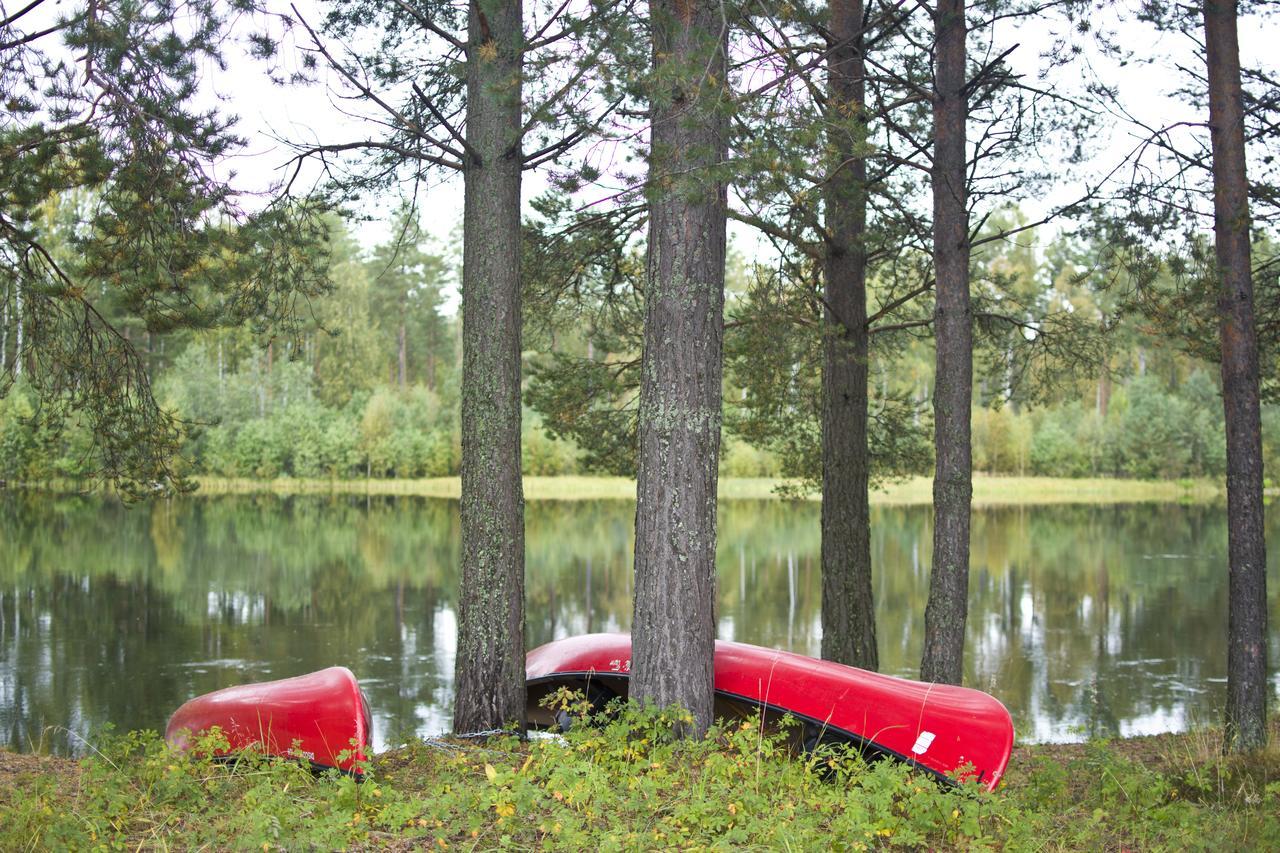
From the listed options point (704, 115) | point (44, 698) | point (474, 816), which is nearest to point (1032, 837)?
point (474, 816)

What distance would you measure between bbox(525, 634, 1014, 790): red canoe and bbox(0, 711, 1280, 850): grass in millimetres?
222

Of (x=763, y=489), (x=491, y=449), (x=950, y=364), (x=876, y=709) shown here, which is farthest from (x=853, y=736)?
(x=763, y=489)

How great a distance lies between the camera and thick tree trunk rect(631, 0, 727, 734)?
4895 millimetres

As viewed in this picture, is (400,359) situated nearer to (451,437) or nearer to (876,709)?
(451,437)

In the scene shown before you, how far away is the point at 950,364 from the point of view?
674cm

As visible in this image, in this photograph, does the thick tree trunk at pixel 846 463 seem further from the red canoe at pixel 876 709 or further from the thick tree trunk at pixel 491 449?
the thick tree trunk at pixel 491 449

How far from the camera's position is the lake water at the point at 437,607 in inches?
439

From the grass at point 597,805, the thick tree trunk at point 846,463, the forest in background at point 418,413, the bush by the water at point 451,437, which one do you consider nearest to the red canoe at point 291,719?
the grass at point 597,805

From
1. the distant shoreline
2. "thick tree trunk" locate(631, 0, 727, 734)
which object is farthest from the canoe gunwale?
the distant shoreline

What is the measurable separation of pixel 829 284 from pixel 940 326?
6.30 ft

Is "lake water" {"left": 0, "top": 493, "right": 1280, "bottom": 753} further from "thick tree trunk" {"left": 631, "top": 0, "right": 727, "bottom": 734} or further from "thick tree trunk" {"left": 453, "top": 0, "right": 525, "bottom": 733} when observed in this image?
"thick tree trunk" {"left": 631, "top": 0, "right": 727, "bottom": 734}

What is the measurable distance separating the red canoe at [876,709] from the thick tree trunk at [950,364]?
3.82 feet

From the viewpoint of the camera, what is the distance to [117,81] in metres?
6.05

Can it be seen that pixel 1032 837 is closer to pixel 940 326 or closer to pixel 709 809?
pixel 709 809
